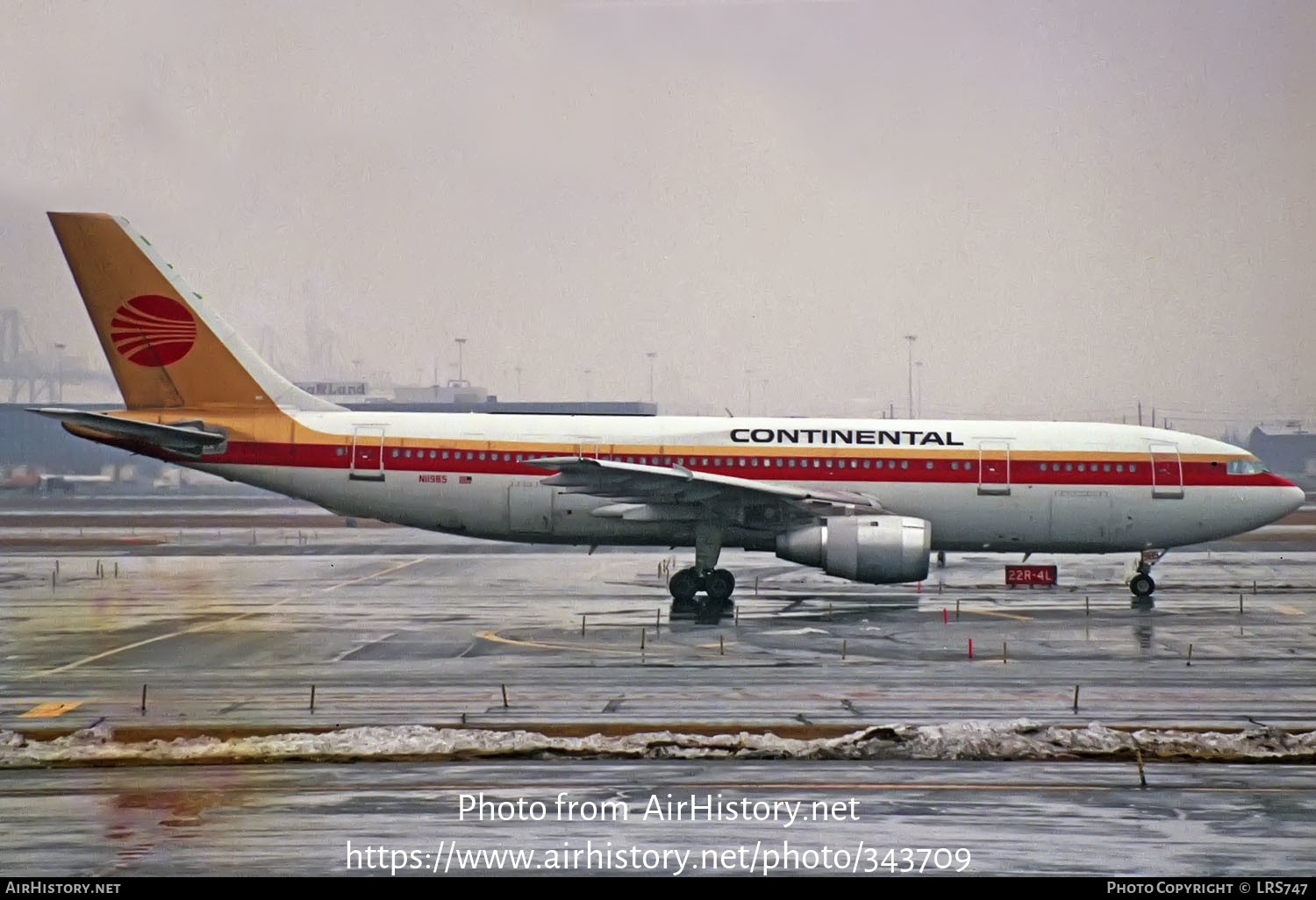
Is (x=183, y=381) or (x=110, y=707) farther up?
(x=183, y=381)

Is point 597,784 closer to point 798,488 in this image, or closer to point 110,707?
point 110,707

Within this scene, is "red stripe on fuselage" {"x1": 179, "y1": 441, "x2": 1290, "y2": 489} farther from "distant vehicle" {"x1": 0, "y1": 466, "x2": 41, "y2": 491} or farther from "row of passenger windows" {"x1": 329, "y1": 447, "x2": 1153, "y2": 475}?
"distant vehicle" {"x1": 0, "y1": 466, "x2": 41, "y2": 491}

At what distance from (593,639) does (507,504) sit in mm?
6830

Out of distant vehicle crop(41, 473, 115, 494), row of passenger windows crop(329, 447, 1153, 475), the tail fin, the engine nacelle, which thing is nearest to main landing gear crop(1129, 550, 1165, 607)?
row of passenger windows crop(329, 447, 1153, 475)

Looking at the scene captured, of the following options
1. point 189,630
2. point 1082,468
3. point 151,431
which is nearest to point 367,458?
point 151,431

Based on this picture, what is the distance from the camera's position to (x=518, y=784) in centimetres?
1466

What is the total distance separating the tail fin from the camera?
32312mm

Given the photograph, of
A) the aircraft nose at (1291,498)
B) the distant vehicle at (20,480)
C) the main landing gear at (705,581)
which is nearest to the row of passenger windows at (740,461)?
the main landing gear at (705,581)

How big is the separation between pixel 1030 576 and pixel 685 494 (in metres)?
12.6

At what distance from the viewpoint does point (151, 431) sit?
1220 inches

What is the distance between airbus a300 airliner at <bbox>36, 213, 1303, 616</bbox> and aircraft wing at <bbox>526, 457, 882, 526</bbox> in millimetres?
99

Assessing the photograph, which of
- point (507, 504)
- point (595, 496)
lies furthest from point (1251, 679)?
point (507, 504)

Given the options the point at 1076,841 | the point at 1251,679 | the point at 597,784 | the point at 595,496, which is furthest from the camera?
the point at 595,496

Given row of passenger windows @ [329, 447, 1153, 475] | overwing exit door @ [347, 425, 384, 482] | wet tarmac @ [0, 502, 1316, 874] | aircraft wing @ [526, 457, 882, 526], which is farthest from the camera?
row of passenger windows @ [329, 447, 1153, 475]
